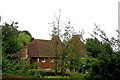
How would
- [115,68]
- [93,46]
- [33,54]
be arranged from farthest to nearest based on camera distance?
A: [33,54] < [115,68] < [93,46]

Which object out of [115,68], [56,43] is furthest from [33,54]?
[115,68]

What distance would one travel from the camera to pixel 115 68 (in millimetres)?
8922

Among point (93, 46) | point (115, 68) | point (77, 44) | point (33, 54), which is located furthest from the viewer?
point (33, 54)

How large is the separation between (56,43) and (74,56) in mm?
2341

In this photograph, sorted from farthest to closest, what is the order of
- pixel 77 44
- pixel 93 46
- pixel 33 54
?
pixel 33 54, pixel 77 44, pixel 93 46

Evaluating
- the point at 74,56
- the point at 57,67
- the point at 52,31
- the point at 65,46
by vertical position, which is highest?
the point at 52,31

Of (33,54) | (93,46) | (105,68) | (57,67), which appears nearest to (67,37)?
(57,67)

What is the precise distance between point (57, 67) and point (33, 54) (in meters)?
12.7

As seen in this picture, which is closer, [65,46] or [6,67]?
[6,67]

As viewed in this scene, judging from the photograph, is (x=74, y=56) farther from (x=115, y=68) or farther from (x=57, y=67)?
(x=115, y=68)

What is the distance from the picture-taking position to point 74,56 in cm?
1520

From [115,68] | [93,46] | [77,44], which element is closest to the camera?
[93,46]

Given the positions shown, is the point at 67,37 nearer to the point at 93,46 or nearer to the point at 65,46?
the point at 65,46

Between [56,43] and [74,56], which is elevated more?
[56,43]
